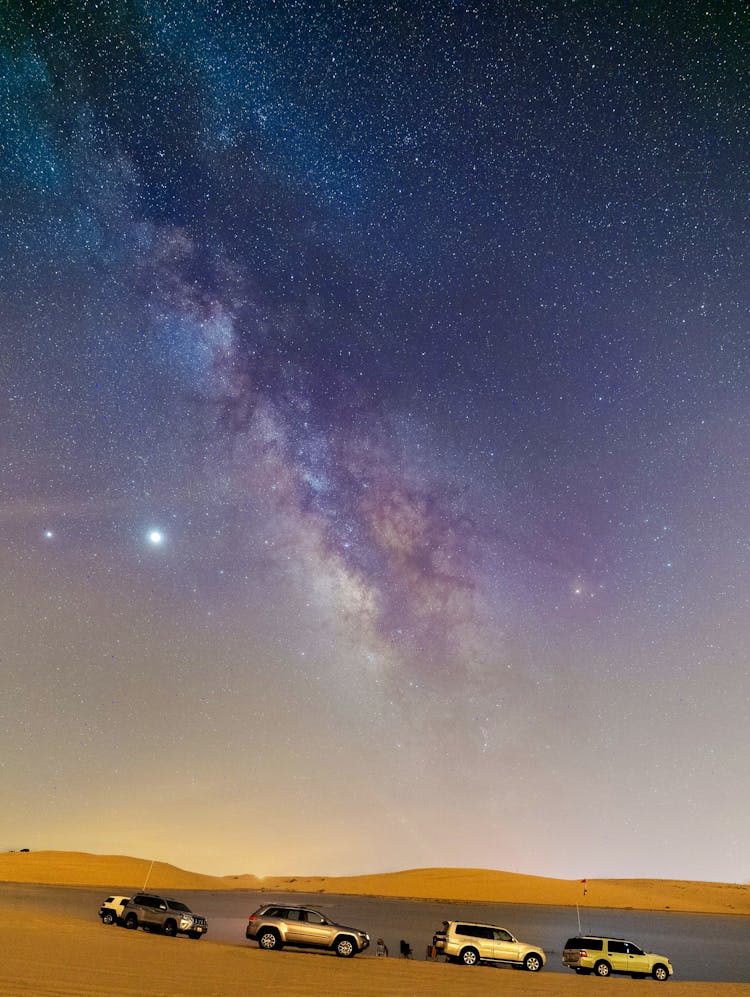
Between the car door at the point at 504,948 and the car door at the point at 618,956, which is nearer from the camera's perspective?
the car door at the point at 504,948

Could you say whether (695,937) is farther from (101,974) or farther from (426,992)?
(101,974)

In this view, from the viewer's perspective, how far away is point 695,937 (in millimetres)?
64000

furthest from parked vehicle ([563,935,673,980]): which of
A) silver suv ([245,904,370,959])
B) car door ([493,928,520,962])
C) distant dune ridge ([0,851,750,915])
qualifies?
distant dune ridge ([0,851,750,915])

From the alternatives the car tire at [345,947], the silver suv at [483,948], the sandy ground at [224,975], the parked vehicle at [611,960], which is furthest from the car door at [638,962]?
the car tire at [345,947]

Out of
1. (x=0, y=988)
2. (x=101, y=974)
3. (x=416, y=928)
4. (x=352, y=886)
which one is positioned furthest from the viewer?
(x=352, y=886)

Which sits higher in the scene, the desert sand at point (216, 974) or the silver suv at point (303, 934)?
the silver suv at point (303, 934)

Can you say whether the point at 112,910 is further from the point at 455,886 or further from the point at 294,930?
the point at 455,886

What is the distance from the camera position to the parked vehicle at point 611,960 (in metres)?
28.8

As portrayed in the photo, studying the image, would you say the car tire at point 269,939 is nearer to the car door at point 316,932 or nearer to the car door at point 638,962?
the car door at point 316,932

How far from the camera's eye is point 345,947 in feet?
89.1

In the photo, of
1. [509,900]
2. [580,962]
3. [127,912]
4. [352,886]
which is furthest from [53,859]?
[580,962]

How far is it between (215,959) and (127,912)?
41.9 ft

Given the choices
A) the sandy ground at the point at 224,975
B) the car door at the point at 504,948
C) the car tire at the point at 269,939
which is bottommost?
the sandy ground at the point at 224,975

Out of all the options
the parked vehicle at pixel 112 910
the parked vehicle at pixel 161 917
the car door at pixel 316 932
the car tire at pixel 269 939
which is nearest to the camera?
the car door at pixel 316 932
